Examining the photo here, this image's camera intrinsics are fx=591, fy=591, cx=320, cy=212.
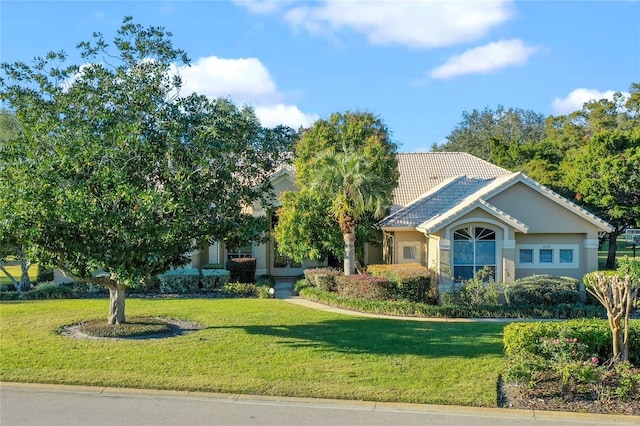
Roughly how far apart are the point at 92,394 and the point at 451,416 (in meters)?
5.84

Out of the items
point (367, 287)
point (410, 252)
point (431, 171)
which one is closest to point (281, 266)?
point (410, 252)

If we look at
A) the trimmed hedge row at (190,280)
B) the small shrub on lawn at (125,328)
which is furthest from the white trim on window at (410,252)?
the small shrub on lawn at (125,328)

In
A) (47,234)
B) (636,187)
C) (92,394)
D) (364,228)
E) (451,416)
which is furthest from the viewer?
(636,187)

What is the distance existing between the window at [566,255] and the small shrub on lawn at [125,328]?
13.7m

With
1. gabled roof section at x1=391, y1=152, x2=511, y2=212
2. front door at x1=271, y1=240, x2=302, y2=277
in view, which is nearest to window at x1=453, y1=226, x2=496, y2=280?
gabled roof section at x1=391, y1=152, x2=511, y2=212

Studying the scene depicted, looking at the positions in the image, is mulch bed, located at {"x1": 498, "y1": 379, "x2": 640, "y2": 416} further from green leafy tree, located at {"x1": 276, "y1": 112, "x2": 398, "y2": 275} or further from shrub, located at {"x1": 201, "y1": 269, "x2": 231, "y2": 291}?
shrub, located at {"x1": 201, "y1": 269, "x2": 231, "y2": 291}

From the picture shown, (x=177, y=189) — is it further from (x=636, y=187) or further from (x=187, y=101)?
(x=636, y=187)

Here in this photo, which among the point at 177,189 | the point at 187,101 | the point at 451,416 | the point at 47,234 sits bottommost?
the point at 451,416

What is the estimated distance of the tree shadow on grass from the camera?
12.8 m

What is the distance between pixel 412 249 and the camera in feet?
75.2

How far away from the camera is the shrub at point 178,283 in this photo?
21969mm

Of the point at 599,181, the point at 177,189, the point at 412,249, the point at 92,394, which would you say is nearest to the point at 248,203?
the point at 177,189

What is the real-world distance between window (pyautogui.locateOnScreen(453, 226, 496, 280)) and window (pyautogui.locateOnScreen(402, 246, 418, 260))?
288 cm

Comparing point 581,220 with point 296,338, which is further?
point 581,220
